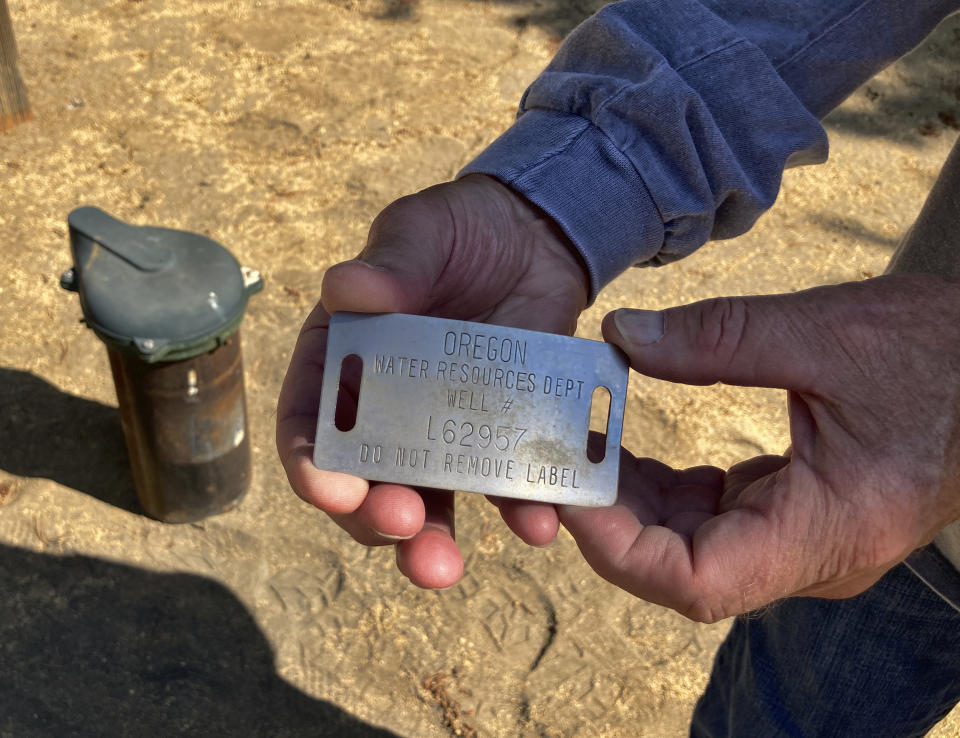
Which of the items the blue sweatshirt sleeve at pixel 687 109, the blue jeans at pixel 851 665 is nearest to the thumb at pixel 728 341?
the blue sweatshirt sleeve at pixel 687 109

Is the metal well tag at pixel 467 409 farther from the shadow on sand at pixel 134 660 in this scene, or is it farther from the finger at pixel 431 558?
the shadow on sand at pixel 134 660

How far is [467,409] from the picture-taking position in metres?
1.38

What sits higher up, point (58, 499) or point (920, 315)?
point (920, 315)

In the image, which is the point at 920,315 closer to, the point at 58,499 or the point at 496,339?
the point at 496,339

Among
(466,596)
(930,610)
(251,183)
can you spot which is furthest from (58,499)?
(930,610)

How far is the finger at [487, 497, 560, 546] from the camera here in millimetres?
1392

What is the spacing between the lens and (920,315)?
131 centimetres

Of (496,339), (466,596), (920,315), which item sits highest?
(920,315)

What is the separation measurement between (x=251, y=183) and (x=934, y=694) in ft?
9.55

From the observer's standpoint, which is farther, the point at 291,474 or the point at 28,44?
the point at 28,44

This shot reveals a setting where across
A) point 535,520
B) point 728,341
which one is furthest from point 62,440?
point 728,341

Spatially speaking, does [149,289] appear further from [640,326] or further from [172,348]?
[640,326]

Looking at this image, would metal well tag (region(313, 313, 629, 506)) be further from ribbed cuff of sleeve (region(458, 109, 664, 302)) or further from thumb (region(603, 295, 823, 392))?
ribbed cuff of sleeve (region(458, 109, 664, 302))

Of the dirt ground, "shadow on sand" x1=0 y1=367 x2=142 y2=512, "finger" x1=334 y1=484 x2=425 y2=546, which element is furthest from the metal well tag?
"shadow on sand" x1=0 y1=367 x2=142 y2=512
